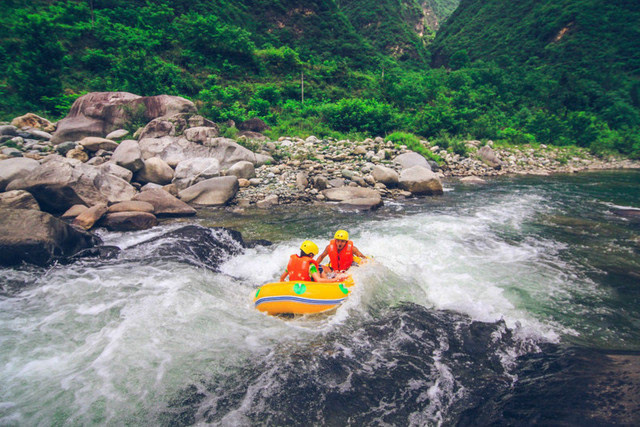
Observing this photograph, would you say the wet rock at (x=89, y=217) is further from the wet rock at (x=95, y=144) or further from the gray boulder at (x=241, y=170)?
the wet rock at (x=95, y=144)

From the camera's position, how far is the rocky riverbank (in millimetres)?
8281

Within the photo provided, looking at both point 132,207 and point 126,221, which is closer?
point 126,221

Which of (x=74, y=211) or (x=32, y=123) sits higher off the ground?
(x=32, y=123)

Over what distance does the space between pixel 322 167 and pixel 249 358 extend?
10.00 m

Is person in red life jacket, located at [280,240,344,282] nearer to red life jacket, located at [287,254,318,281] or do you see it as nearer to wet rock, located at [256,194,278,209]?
red life jacket, located at [287,254,318,281]

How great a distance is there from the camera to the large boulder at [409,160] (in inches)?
560

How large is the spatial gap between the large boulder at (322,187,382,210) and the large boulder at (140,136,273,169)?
12.7 feet

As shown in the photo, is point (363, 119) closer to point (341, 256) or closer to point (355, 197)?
point (355, 197)

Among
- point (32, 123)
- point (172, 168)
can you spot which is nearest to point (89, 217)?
point (172, 168)

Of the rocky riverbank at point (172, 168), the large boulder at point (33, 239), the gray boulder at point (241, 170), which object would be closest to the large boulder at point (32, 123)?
the rocky riverbank at point (172, 168)

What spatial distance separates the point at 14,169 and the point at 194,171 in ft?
14.8

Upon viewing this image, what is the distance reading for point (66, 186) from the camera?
8242mm

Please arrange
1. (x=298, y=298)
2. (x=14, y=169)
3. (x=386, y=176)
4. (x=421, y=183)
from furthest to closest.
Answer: (x=386, y=176), (x=421, y=183), (x=14, y=169), (x=298, y=298)

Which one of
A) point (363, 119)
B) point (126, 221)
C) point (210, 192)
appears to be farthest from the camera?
point (363, 119)
